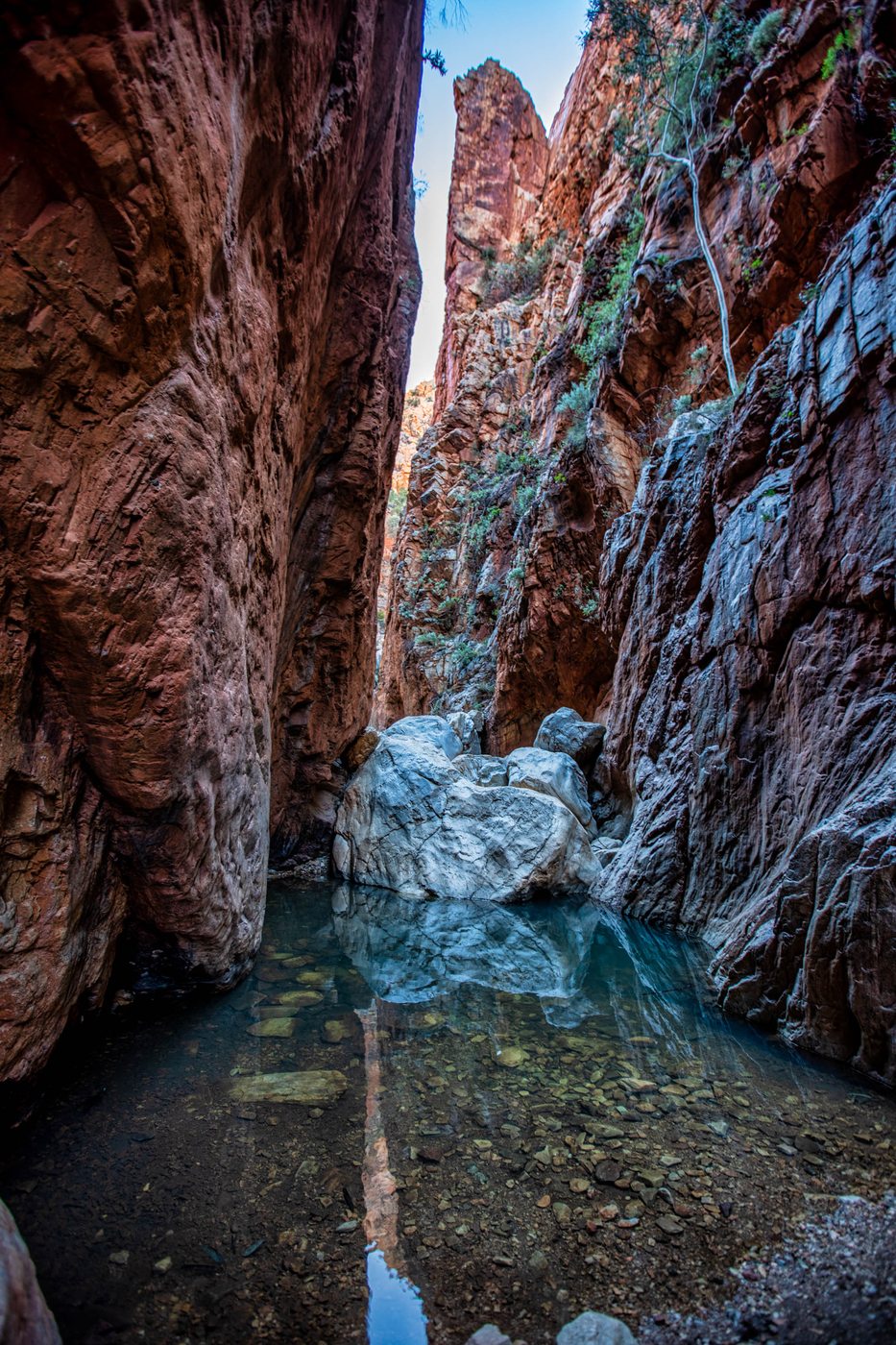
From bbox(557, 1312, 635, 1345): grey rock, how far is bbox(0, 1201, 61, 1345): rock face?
130cm

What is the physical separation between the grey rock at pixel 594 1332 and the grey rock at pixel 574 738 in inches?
389

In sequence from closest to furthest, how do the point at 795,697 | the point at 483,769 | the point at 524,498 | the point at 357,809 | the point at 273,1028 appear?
the point at 273,1028 < the point at 795,697 < the point at 357,809 < the point at 483,769 < the point at 524,498

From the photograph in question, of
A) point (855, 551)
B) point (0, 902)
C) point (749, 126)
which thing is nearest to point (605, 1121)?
point (0, 902)

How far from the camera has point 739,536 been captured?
6582 mm

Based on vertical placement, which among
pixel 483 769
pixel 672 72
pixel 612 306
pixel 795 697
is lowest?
pixel 483 769

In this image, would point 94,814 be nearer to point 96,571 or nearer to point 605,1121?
point 96,571

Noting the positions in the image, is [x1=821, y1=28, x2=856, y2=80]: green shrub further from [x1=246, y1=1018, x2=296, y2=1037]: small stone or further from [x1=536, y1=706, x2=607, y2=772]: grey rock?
[x1=246, y1=1018, x2=296, y2=1037]: small stone

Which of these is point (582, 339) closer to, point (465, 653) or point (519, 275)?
point (465, 653)

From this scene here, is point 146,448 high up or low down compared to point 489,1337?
up

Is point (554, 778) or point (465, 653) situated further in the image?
point (465, 653)

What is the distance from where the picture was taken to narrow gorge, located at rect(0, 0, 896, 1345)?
202 cm

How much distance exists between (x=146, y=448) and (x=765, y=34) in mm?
13195

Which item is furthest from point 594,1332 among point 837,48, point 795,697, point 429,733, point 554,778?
point 837,48

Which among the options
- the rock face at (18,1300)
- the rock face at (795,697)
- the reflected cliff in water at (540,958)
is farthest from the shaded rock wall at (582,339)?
the rock face at (18,1300)
